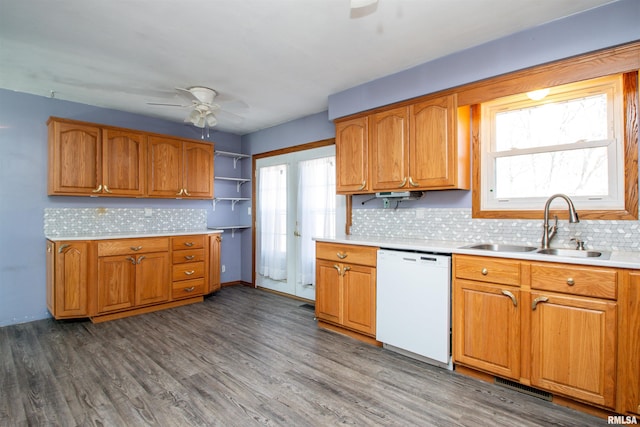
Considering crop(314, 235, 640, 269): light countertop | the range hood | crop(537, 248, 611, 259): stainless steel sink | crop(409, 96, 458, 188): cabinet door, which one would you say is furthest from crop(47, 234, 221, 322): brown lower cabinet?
crop(537, 248, 611, 259): stainless steel sink

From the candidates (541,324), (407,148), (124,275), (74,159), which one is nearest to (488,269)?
(541,324)

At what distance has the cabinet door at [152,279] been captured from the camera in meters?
3.78

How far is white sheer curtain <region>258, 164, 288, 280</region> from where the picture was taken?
4840 millimetres

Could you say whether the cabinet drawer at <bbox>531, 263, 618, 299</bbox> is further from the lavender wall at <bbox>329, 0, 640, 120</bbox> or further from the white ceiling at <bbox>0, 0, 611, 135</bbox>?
the white ceiling at <bbox>0, 0, 611, 135</bbox>

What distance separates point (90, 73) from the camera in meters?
3.06

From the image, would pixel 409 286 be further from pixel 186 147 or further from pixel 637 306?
pixel 186 147

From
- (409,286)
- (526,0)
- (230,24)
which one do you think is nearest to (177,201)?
(230,24)

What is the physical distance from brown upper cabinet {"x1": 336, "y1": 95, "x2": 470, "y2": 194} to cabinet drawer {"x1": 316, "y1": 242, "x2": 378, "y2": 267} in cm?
66

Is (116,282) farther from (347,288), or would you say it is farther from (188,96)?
(347,288)

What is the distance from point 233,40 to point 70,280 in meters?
3.02

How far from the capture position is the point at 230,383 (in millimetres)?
2293

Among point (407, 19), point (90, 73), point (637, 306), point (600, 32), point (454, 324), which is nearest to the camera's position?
point (637, 306)

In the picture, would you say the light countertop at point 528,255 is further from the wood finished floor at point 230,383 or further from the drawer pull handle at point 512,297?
the wood finished floor at point 230,383

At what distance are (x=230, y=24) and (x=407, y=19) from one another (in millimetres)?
1282
